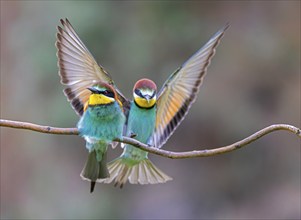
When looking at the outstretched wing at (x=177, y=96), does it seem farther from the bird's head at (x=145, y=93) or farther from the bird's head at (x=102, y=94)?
the bird's head at (x=102, y=94)

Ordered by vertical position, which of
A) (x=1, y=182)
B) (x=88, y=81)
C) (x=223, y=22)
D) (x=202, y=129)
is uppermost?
(x=223, y=22)

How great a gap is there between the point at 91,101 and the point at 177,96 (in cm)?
69

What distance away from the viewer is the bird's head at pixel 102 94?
1821 millimetres

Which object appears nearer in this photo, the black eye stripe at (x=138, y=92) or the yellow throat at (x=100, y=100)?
the yellow throat at (x=100, y=100)

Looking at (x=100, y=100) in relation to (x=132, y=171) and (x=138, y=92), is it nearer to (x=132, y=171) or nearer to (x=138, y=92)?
(x=138, y=92)

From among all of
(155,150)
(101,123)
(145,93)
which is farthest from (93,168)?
(145,93)

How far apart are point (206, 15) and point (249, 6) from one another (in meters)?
0.38

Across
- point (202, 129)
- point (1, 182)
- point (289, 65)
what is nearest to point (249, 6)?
point (289, 65)

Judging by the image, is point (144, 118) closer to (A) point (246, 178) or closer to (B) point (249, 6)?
(A) point (246, 178)

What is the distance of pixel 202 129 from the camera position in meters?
5.00

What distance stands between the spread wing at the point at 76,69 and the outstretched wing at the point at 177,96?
1.05ft

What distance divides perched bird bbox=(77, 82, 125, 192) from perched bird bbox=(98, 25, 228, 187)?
0.50 m

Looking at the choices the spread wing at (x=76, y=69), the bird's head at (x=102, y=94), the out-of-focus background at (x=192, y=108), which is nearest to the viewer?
the bird's head at (x=102, y=94)

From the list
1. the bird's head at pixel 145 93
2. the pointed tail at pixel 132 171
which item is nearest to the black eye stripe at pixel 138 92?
the bird's head at pixel 145 93
